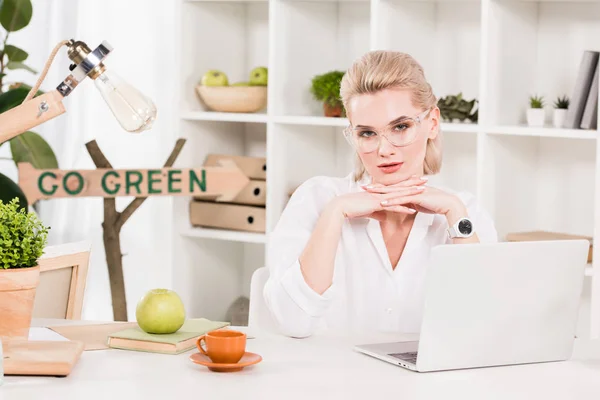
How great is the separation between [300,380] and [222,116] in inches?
90.2

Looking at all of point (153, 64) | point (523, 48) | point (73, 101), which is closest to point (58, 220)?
point (73, 101)

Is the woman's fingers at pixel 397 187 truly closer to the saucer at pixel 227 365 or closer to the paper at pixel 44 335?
the saucer at pixel 227 365

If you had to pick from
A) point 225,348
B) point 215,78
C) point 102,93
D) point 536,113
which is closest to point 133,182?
point 215,78

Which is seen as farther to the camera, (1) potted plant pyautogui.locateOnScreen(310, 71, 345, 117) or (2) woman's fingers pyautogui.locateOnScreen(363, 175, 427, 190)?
(1) potted plant pyautogui.locateOnScreen(310, 71, 345, 117)

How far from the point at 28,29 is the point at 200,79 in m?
0.95

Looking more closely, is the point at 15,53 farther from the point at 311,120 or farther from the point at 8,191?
the point at 311,120

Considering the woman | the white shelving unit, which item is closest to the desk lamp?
the woman

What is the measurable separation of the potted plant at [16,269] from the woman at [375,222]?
0.57m

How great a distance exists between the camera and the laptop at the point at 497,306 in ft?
5.53

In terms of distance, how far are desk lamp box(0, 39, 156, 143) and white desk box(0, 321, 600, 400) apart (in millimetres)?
453

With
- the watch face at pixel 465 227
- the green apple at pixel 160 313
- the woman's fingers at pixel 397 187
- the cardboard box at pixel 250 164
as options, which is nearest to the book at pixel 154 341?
the green apple at pixel 160 313

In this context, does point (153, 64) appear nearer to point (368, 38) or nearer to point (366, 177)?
point (368, 38)

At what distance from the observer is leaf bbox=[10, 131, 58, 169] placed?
12.6ft

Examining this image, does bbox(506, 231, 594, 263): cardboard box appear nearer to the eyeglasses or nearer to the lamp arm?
the eyeglasses
